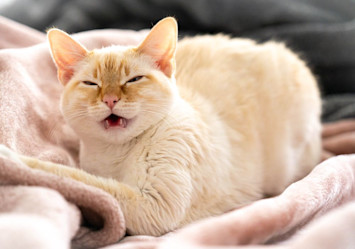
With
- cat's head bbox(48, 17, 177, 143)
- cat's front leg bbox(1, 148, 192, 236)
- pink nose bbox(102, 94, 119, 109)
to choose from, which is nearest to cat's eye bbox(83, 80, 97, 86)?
cat's head bbox(48, 17, 177, 143)

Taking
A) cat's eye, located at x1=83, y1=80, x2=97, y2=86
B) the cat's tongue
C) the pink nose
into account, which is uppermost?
cat's eye, located at x1=83, y1=80, x2=97, y2=86

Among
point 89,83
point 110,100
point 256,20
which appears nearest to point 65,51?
point 89,83

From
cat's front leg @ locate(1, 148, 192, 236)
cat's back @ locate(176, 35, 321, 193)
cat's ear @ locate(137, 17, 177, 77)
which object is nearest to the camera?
cat's front leg @ locate(1, 148, 192, 236)

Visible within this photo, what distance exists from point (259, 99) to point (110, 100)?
64 centimetres

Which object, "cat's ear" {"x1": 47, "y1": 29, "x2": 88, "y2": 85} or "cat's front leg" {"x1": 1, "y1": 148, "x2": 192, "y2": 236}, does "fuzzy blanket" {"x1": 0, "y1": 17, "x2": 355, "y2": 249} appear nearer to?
"cat's front leg" {"x1": 1, "y1": 148, "x2": 192, "y2": 236}

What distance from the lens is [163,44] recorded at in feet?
4.01

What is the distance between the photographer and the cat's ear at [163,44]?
3.89 feet

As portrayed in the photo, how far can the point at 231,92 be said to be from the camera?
1501 mm

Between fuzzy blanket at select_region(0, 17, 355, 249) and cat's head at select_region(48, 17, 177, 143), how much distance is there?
0.62 feet

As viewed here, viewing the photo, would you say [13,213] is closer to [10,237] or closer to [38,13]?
[10,237]

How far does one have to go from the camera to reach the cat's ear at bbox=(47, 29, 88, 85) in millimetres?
1203

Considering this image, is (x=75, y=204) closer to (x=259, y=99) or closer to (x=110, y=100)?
(x=110, y=100)

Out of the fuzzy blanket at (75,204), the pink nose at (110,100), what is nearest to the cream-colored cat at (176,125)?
the pink nose at (110,100)

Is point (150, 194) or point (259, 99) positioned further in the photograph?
point (259, 99)
